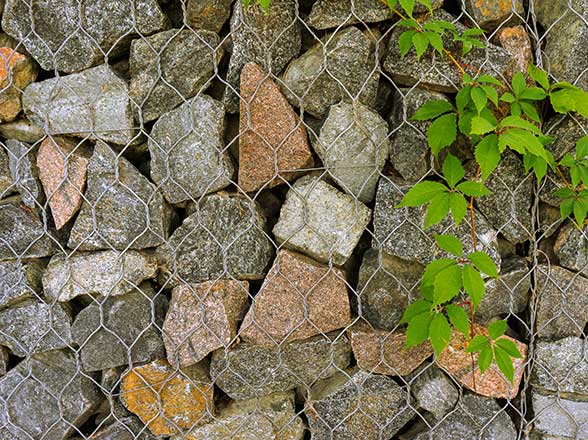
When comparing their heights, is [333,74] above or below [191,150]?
above

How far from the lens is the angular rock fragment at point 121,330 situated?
49.4 inches

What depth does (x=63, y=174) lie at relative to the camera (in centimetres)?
124

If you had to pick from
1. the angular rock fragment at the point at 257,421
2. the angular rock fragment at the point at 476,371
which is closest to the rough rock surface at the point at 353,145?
the angular rock fragment at the point at 476,371

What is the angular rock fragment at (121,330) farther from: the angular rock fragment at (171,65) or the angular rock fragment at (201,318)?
the angular rock fragment at (171,65)

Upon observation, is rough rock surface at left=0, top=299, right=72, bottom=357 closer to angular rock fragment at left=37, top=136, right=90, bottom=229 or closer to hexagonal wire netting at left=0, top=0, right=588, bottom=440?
hexagonal wire netting at left=0, top=0, right=588, bottom=440

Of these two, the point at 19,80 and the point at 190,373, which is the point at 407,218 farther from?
the point at 19,80

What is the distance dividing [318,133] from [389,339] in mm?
452

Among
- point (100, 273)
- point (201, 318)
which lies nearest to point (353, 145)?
point (201, 318)

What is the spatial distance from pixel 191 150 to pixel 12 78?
401 millimetres

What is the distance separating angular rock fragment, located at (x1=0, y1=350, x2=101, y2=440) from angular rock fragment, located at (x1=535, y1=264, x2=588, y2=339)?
98 cm

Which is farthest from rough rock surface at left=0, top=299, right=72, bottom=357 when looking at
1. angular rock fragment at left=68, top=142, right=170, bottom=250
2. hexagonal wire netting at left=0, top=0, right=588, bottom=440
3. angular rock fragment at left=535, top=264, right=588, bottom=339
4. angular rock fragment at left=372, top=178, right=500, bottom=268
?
angular rock fragment at left=535, top=264, right=588, bottom=339

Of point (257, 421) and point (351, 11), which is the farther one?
point (257, 421)

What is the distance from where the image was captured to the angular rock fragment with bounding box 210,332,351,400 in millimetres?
1243

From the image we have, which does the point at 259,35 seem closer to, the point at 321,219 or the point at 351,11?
the point at 351,11
